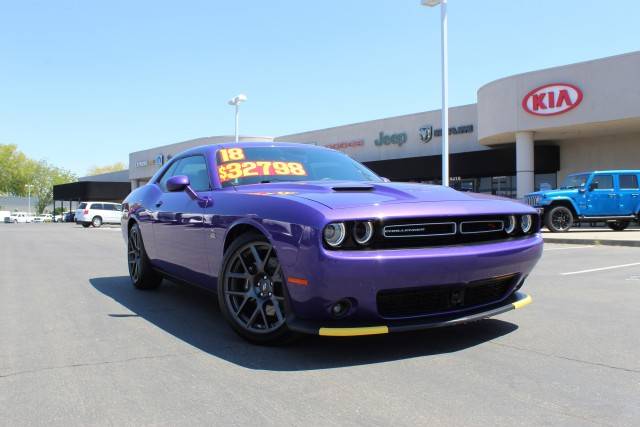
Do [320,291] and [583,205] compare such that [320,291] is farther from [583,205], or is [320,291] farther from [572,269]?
[583,205]

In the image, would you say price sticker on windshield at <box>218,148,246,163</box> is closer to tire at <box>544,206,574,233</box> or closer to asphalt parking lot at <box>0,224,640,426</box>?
asphalt parking lot at <box>0,224,640,426</box>

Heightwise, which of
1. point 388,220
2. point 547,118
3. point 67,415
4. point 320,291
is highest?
point 547,118

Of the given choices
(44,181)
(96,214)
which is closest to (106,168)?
(44,181)

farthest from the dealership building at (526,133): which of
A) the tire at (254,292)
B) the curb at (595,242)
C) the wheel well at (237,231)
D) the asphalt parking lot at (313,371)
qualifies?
the tire at (254,292)

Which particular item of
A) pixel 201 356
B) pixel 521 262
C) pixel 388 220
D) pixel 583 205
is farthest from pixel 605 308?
pixel 583 205

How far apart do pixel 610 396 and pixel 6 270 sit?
8.09m

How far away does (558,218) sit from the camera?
16.5 meters

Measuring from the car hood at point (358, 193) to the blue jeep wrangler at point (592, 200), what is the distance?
45.0 feet

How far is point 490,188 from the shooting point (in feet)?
85.8

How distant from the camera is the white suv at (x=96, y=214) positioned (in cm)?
3375

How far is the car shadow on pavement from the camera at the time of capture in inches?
126

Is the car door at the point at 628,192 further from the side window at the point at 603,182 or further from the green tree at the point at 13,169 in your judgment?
the green tree at the point at 13,169

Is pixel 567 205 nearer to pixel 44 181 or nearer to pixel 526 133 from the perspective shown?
pixel 526 133

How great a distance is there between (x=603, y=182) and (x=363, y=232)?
15.8 metres
